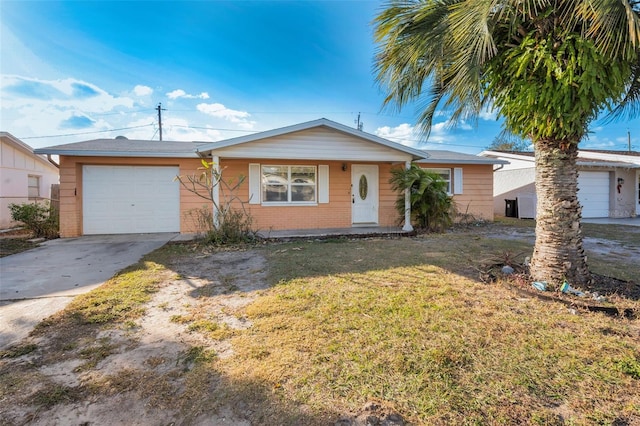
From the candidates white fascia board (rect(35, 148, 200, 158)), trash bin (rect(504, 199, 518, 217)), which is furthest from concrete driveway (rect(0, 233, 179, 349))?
trash bin (rect(504, 199, 518, 217))

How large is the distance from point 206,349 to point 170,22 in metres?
9.84

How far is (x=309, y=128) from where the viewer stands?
8.98 meters

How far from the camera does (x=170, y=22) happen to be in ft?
28.8

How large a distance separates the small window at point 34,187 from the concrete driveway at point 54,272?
7.57 meters

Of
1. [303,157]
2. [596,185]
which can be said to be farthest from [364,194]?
[596,185]

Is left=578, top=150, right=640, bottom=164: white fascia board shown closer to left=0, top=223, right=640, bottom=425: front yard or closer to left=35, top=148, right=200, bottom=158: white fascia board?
left=0, top=223, right=640, bottom=425: front yard

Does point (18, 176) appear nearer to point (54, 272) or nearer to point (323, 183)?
point (54, 272)

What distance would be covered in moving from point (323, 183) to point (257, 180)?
2284 millimetres

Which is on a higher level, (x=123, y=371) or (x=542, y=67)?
(x=542, y=67)

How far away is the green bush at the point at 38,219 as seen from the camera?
909 centimetres

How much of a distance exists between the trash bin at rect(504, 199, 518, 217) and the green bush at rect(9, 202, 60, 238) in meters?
19.1

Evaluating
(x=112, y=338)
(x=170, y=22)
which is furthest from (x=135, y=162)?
(x=112, y=338)

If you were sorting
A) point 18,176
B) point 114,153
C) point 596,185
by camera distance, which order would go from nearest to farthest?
1. point 114,153
2. point 18,176
3. point 596,185

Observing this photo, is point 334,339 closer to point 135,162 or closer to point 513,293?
point 513,293
